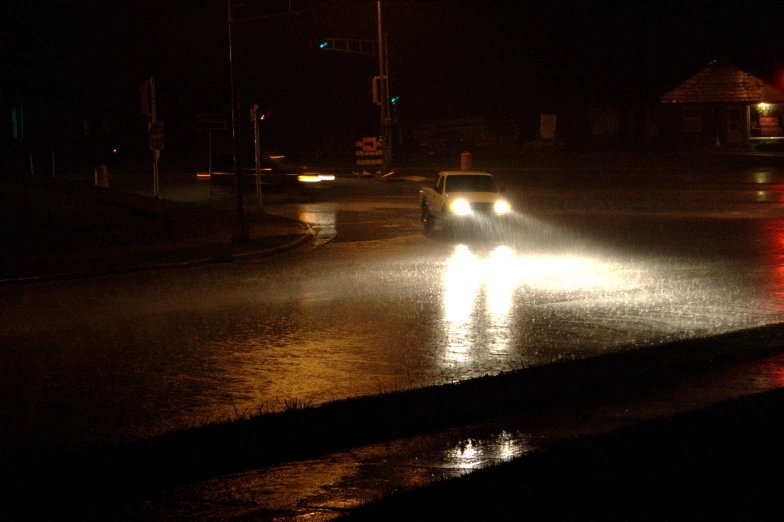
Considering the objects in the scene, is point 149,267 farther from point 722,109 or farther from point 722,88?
point 722,109

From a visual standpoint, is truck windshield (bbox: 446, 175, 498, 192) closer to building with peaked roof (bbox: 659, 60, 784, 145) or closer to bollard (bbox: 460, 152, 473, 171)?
bollard (bbox: 460, 152, 473, 171)

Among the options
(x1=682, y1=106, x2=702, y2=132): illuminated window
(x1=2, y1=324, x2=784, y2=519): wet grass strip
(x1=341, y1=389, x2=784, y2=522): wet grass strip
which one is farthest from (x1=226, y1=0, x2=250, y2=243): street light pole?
(x1=682, y1=106, x2=702, y2=132): illuminated window

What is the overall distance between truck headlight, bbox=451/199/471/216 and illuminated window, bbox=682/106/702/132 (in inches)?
1743

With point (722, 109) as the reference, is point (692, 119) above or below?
below

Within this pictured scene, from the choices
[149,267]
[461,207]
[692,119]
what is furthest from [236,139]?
[692,119]

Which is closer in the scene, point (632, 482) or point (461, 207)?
point (632, 482)

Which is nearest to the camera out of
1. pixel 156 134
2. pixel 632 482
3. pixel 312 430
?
pixel 632 482

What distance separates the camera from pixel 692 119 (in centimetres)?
6234

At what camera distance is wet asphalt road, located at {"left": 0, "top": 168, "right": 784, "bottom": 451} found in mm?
8234

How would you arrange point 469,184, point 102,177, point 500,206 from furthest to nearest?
point 102,177 → point 469,184 → point 500,206

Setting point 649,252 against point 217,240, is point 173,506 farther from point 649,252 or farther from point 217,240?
point 217,240

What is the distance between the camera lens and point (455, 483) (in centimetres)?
573

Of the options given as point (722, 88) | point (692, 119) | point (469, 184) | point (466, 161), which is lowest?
point (469, 184)

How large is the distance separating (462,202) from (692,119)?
44.5m
